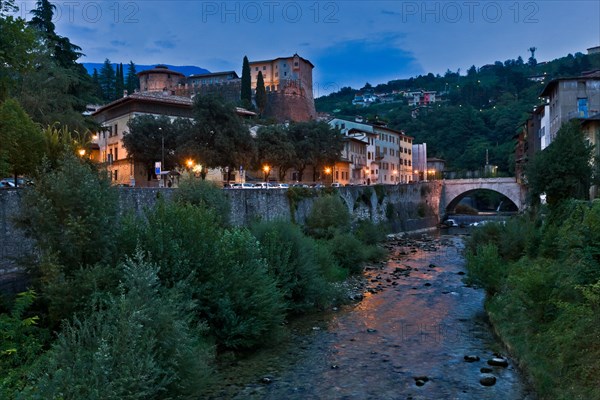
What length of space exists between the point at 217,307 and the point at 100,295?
13.1ft

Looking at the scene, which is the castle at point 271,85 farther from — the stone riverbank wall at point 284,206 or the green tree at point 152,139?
→ the green tree at point 152,139

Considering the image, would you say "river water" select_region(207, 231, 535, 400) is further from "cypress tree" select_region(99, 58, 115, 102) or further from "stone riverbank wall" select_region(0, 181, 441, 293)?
"cypress tree" select_region(99, 58, 115, 102)

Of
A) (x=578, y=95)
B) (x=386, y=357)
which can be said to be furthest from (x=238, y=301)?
(x=578, y=95)

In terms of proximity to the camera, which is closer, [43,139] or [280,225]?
[43,139]

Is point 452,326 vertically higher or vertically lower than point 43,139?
lower

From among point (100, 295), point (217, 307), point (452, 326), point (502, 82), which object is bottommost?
point (452, 326)

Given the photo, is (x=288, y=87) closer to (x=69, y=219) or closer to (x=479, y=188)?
(x=479, y=188)

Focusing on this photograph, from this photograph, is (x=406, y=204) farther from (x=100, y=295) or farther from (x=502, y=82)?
(x=502, y=82)

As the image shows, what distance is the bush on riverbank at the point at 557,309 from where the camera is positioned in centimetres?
1065

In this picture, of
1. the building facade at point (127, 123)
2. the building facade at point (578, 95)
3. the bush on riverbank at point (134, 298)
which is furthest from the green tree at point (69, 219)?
the building facade at point (578, 95)

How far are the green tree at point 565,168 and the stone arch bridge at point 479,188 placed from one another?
33.9 meters

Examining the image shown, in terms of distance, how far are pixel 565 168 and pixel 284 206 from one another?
60.3 ft

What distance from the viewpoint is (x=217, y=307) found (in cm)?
1520

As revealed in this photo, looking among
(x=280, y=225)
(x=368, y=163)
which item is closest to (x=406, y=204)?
(x=368, y=163)
